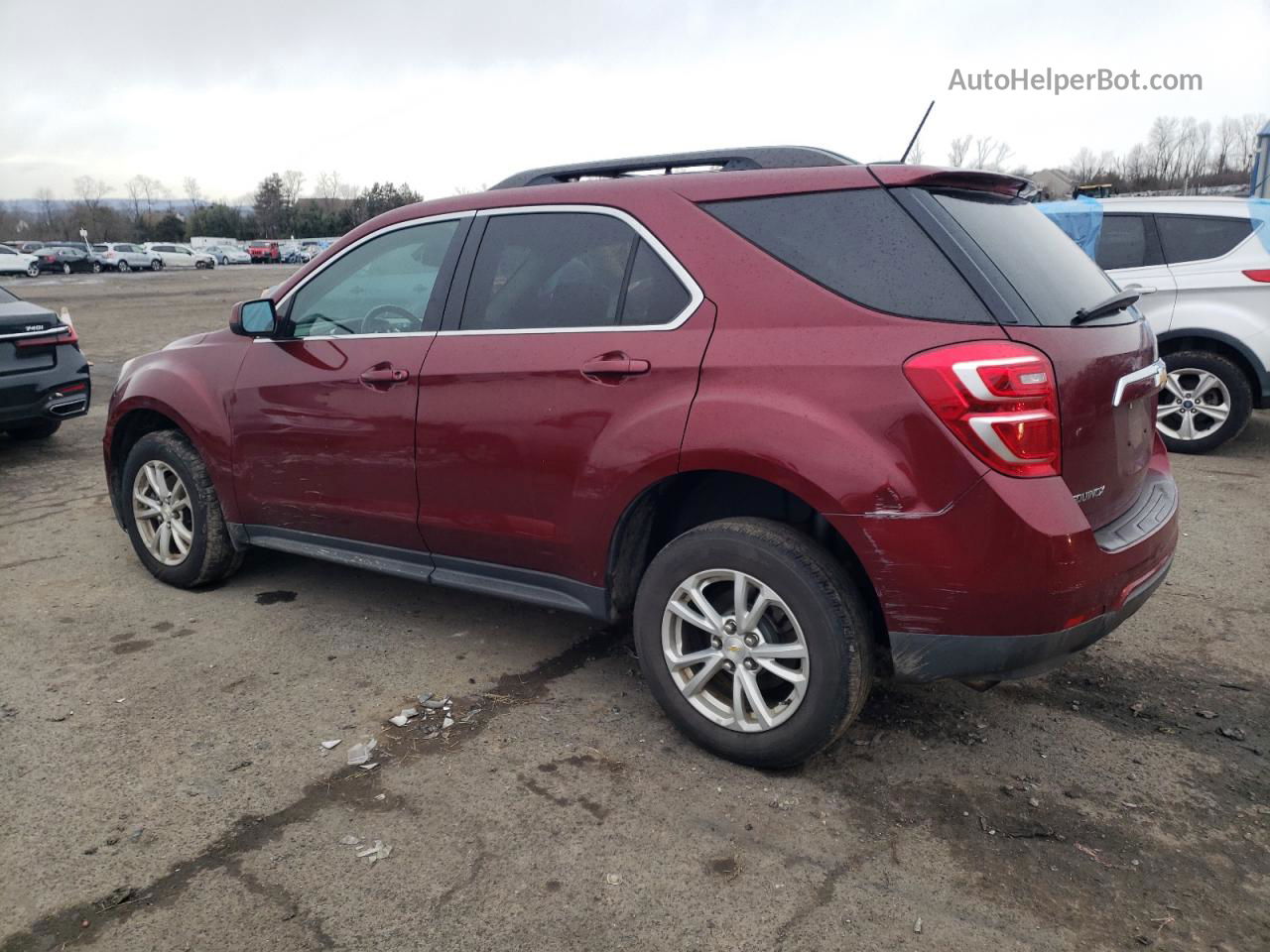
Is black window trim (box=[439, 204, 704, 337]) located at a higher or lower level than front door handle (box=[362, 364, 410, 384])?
higher

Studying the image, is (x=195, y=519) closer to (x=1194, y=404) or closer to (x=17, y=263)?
(x=1194, y=404)

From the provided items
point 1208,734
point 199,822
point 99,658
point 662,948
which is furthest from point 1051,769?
point 99,658

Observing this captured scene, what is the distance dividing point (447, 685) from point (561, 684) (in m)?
0.43

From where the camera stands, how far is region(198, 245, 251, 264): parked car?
67.9 m

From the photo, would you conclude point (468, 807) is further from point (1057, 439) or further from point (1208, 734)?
point (1208, 734)

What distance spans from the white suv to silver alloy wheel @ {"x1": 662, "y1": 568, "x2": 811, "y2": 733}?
570 cm

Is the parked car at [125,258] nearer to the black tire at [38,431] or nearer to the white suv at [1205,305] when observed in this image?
the black tire at [38,431]

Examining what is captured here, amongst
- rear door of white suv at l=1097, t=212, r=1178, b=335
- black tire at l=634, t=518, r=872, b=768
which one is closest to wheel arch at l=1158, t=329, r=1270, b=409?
rear door of white suv at l=1097, t=212, r=1178, b=335

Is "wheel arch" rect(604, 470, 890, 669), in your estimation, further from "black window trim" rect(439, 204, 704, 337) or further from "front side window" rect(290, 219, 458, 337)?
"front side window" rect(290, 219, 458, 337)

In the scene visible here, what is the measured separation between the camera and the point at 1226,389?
7.25m

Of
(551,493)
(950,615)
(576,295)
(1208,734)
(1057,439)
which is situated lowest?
(1208,734)

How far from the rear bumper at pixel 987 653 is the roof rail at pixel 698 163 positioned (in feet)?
5.00

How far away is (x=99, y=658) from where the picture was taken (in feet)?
13.1

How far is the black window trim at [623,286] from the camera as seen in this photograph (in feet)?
10.3
